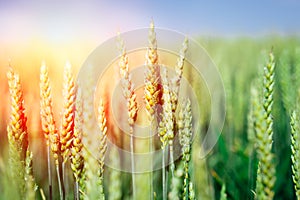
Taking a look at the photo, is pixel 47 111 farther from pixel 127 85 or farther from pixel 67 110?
pixel 127 85

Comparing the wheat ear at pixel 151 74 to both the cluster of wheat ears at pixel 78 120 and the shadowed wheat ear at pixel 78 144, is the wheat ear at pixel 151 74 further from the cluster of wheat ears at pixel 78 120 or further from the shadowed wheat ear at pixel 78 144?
the shadowed wheat ear at pixel 78 144

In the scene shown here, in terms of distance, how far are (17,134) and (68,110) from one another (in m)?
0.12

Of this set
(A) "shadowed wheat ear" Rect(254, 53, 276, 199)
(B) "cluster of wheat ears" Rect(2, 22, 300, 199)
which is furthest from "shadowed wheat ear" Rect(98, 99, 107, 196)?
(A) "shadowed wheat ear" Rect(254, 53, 276, 199)

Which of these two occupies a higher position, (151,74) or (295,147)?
(151,74)

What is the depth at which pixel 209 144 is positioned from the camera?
1926 mm

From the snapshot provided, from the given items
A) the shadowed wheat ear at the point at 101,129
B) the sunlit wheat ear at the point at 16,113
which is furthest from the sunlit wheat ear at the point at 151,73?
the sunlit wheat ear at the point at 16,113

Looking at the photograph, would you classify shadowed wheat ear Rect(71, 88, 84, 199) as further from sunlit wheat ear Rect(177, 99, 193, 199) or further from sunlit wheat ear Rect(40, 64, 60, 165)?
sunlit wheat ear Rect(177, 99, 193, 199)

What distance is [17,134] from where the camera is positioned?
793 millimetres

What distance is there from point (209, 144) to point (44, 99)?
49.5 inches

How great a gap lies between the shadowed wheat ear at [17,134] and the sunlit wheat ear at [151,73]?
0.25 metres

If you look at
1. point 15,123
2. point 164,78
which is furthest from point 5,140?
point 164,78

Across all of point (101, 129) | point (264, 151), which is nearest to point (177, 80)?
point (101, 129)

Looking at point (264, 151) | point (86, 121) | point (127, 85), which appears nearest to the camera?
point (264, 151)

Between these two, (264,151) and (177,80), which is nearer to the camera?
(264,151)
